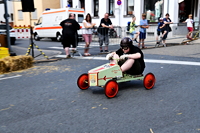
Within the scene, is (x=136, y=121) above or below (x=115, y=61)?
below

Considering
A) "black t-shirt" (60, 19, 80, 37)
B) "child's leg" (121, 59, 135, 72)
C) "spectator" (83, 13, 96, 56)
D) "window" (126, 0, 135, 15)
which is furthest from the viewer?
"window" (126, 0, 135, 15)

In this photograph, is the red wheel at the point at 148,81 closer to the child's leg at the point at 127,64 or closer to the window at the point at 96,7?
the child's leg at the point at 127,64

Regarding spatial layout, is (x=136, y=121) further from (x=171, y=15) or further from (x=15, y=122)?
(x=171, y=15)

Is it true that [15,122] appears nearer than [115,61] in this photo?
Yes

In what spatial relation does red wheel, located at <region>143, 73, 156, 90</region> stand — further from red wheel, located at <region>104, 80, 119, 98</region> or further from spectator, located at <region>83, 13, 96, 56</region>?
spectator, located at <region>83, 13, 96, 56</region>

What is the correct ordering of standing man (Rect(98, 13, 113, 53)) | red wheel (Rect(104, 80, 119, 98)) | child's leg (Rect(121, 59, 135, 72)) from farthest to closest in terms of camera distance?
standing man (Rect(98, 13, 113, 53)) → child's leg (Rect(121, 59, 135, 72)) → red wheel (Rect(104, 80, 119, 98))

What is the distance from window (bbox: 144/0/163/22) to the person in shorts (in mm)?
18466

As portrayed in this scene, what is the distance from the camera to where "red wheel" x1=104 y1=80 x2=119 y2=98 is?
489 cm

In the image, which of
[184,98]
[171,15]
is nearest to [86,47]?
[184,98]

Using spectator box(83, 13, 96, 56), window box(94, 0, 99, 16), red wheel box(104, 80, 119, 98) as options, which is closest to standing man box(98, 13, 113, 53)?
spectator box(83, 13, 96, 56)

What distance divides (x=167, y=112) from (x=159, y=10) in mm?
20153

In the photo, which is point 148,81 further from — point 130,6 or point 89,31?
point 130,6

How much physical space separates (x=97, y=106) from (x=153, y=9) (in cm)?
2035

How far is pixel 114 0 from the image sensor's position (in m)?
26.1
